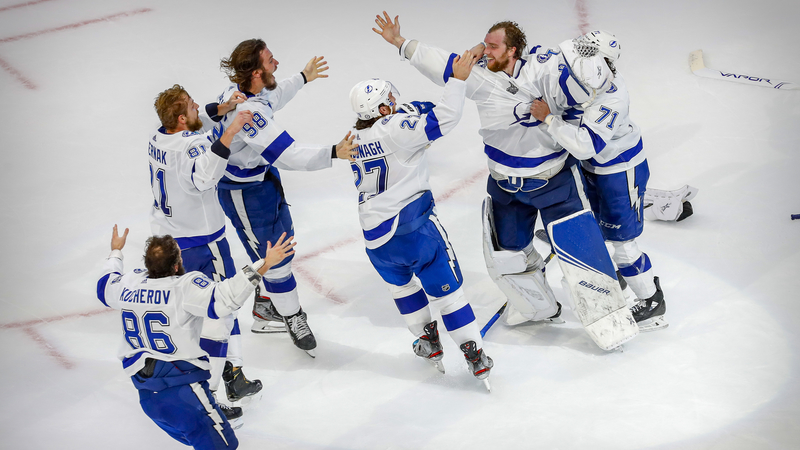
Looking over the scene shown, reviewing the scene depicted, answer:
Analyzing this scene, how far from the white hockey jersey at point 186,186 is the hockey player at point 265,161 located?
0.95 feet

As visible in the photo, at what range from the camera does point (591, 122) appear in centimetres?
333

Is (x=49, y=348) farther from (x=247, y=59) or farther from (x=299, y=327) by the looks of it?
(x=247, y=59)

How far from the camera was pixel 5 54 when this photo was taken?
291 inches

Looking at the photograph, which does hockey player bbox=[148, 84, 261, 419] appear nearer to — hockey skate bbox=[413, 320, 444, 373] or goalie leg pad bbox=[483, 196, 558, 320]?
hockey skate bbox=[413, 320, 444, 373]

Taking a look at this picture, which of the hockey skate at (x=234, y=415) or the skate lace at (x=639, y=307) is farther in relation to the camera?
the skate lace at (x=639, y=307)

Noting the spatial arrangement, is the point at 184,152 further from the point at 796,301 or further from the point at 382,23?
the point at 796,301

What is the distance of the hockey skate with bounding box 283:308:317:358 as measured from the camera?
4.00 m

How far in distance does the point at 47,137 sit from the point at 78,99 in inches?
25.7

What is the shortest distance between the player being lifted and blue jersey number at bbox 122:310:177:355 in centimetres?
109

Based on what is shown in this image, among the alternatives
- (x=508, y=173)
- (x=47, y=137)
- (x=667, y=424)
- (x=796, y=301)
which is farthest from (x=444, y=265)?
(x=47, y=137)

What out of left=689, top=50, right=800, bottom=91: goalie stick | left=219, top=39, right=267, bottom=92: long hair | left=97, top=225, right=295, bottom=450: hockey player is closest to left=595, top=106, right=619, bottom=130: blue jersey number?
left=97, top=225, right=295, bottom=450: hockey player

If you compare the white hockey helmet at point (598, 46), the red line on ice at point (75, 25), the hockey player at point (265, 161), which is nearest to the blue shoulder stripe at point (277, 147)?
the hockey player at point (265, 161)

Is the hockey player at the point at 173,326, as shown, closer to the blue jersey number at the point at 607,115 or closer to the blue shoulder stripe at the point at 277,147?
the blue shoulder stripe at the point at 277,147

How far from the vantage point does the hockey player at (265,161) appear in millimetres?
3473
